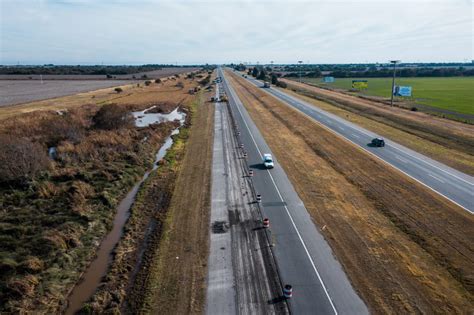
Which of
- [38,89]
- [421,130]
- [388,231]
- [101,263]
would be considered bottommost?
[101,263]

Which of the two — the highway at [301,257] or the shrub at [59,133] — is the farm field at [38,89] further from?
the highway at [301,257]

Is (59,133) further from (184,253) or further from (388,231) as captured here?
(388,231)

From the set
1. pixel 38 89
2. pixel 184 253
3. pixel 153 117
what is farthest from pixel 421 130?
pixel 38 89

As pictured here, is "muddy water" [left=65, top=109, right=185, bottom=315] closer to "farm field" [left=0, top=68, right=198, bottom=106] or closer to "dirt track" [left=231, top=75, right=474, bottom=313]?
"dirt track" [left=231, top=75, right=474, bottom=313]

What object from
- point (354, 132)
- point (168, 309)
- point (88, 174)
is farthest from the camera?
point (354, 132)

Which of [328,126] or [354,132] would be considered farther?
[328,126]

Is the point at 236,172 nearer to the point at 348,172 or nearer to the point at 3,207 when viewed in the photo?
the point at 348,172

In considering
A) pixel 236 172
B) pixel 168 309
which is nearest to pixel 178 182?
pixel 236 172
